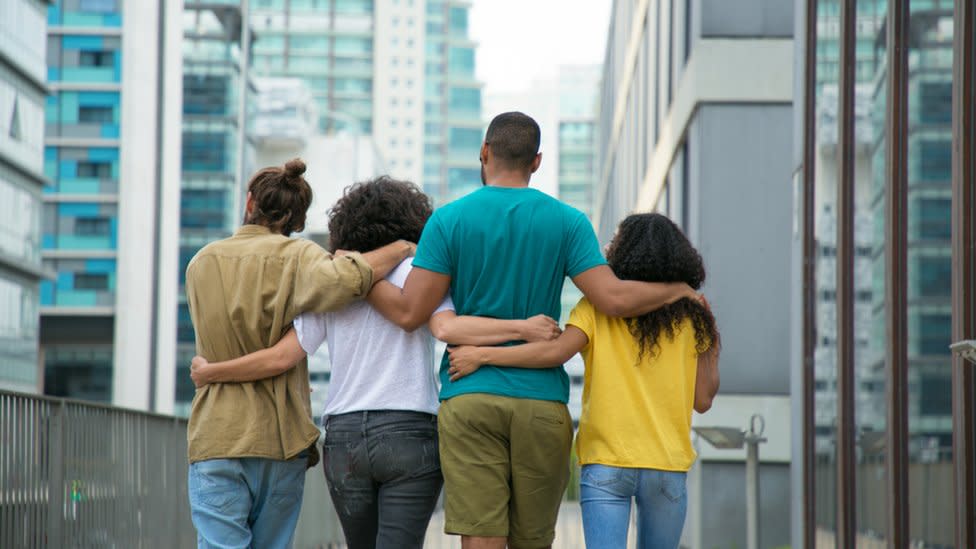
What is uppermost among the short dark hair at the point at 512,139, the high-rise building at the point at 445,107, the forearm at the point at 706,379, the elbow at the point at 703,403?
the high-rise building at the point at 445,107

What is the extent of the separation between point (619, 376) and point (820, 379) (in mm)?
5718

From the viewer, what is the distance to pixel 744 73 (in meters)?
14.7

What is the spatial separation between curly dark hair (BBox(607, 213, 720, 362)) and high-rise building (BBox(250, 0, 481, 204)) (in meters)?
157

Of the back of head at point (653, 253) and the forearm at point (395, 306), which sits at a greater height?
the back of head at point (653, 253)

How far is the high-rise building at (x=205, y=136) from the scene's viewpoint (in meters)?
93.0

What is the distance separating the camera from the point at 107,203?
92250 millimetres

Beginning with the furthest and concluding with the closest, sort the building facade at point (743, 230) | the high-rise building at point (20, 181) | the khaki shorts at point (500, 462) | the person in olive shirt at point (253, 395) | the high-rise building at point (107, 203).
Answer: the high-rise building at point (107, 203), the high-rise building at point (20, 181), the building facade at point (743, 230), the person in olive shirt at point (253, 395), the khaki shorts at point (500, 462)

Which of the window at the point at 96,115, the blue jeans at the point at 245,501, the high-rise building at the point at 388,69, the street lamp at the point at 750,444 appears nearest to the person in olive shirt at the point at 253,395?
the blue jeans at the point at 245,501

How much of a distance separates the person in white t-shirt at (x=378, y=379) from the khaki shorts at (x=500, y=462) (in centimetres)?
13

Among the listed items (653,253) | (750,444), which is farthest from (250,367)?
(750,444)

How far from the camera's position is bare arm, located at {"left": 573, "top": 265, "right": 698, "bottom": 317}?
4.55 metres

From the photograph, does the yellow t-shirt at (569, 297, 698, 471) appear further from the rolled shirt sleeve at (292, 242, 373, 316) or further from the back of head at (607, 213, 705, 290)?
the rolled shirt sleeve at (292, 242, 373, 316)

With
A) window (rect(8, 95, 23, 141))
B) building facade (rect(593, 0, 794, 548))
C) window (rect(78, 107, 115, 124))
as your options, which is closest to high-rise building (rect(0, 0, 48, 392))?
window (rect(8, 95, 23, 141))

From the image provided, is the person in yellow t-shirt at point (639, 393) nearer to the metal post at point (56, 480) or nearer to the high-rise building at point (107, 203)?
the metal post at point (56, 480)
